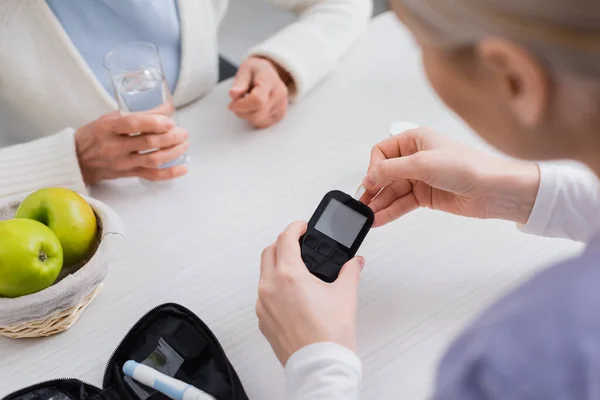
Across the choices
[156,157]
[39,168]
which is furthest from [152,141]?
[39,168]

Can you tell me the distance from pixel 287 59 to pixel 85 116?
0.29 metres

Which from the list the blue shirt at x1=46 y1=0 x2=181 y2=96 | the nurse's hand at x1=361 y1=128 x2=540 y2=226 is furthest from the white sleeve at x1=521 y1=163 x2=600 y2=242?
the blue shirt at x1=46 y1=0 x2=181 y2=96

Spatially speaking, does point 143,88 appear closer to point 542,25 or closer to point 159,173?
point 159,173

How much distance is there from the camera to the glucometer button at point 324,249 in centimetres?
61

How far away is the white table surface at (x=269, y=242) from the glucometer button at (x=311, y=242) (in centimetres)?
8

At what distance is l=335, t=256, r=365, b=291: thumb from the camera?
0.58 metres

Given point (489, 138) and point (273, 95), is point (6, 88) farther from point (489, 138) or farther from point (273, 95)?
point (489, 138)

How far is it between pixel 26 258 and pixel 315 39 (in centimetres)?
54

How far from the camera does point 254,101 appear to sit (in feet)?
2.72

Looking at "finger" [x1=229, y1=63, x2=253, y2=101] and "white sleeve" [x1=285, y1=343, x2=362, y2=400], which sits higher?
"finger" [x1=229, y1=63, x2=253, y2=101]

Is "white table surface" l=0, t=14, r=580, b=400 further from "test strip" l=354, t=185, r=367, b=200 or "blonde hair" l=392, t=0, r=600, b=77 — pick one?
"blonde hair" l=392, t=0, r=600, b=77

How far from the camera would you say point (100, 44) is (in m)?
0.90

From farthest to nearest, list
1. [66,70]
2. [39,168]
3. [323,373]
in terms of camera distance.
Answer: [66,70], [39,168], [323,373]

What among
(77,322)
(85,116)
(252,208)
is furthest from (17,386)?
(85,116)
